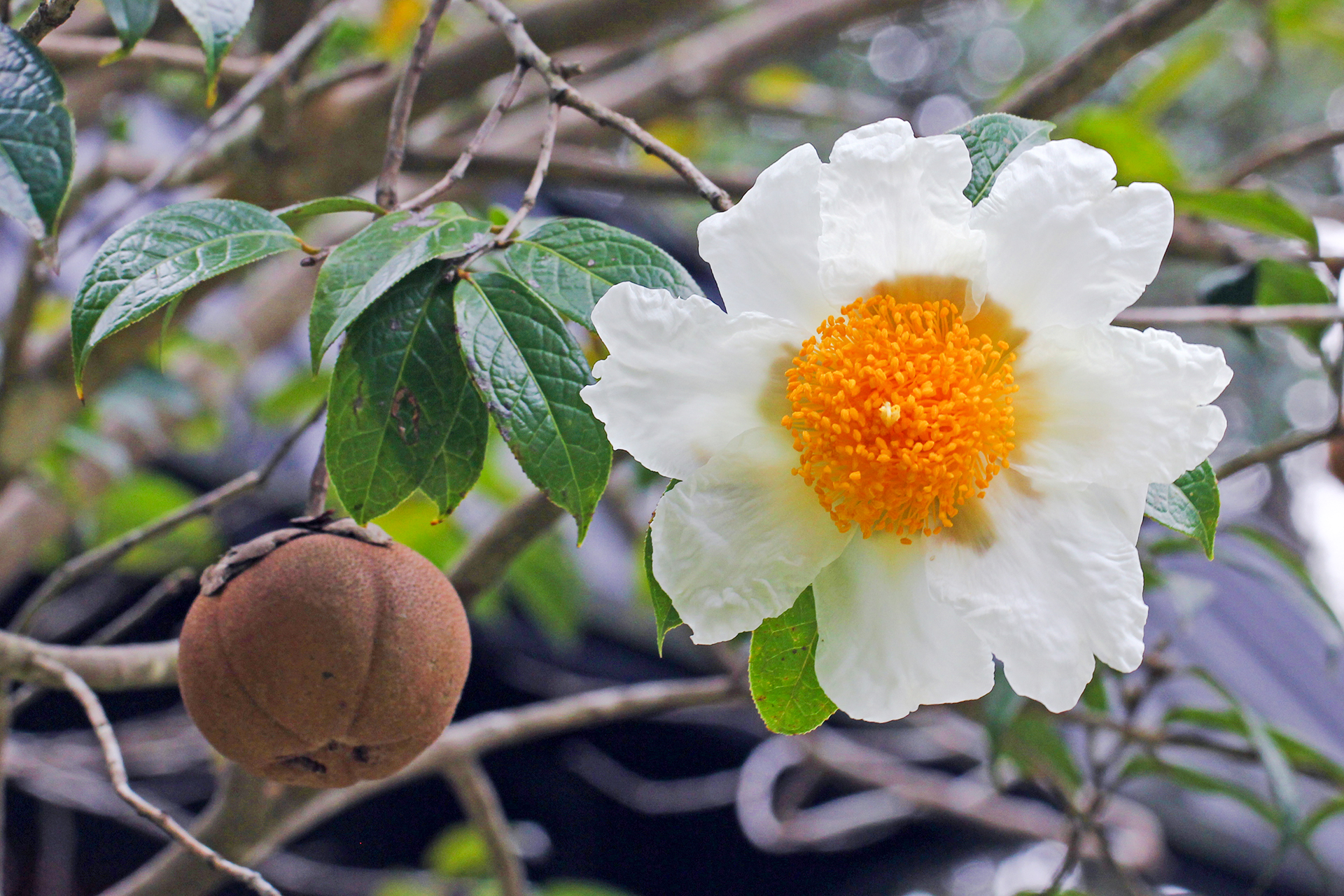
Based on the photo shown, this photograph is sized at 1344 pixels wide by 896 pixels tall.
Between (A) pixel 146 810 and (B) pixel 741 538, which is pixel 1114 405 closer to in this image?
(B) pixel 741 538

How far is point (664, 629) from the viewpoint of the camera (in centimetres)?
52

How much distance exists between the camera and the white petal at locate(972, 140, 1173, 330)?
50 centimetres

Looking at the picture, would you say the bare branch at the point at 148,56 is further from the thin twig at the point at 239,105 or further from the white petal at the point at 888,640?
the white petal at the point at 888,640

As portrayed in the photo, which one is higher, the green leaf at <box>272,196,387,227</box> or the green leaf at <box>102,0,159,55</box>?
the green leaf at <box>102,0,159,55</box>

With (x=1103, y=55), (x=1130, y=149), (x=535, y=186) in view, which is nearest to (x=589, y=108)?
→ (x=535, y=186)

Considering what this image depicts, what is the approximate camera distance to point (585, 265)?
547 millimetres

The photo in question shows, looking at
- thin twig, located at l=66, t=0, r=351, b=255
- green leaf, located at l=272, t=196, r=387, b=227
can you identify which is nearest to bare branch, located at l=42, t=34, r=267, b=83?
thin twig, located at l=66, t=0, r=351, b=255

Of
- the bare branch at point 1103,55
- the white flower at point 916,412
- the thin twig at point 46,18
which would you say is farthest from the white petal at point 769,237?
the bare branch at point 1103,55

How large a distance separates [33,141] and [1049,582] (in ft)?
1.73

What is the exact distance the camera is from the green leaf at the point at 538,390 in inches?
19.8

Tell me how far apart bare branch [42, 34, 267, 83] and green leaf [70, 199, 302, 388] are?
0.63 meters

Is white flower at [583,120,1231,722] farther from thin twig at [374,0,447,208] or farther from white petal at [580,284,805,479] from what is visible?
thin twig at [374,0,447,208]

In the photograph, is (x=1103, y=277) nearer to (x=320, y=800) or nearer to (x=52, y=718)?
(x=320, y=800)

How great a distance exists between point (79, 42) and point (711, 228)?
974 mm
